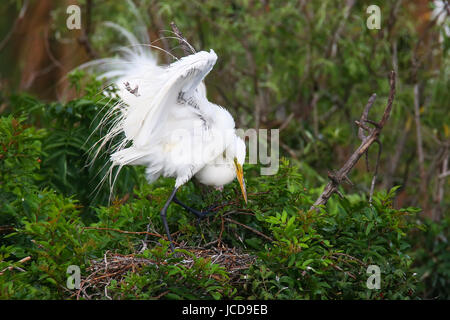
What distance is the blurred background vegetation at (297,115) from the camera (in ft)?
9.36

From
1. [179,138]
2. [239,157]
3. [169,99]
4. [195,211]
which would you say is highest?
[169,99]

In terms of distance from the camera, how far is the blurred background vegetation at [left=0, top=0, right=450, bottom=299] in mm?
2852

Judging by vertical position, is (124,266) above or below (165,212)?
below

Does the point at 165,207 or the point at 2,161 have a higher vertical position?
the point at 2,161

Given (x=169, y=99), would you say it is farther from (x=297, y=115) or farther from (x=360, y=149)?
(x=297, y=115)

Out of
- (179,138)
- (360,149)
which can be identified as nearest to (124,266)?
(179,138)

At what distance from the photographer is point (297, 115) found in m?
6.95

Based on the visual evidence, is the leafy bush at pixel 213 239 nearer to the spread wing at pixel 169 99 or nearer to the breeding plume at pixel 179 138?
the breeding plume at pixel 179 138

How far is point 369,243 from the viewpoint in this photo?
2.77m

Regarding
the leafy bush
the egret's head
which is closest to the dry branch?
the leafy bush

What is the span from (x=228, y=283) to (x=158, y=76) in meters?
1.16

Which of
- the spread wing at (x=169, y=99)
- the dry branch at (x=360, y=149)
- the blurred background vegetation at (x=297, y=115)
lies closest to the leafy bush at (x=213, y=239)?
the blurred background vegetation at (x=297, y=115)
